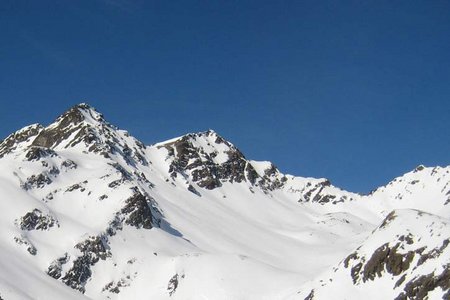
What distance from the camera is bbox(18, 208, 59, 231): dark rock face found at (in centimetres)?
14038

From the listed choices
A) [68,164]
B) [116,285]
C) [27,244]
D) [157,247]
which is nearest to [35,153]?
[68,164]

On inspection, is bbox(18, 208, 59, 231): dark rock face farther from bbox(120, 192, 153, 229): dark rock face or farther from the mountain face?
bbox(120, 192, 153, 229): dark rock face

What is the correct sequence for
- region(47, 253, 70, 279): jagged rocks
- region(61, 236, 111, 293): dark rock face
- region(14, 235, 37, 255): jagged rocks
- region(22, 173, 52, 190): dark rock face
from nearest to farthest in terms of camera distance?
region(47, 253, 70, 279): jagged rocks
region(61, 236, 111, 293): dark rock face
region(14, 235, 37, 255): jagged rocks
region(22, 173, 52, 190): dark rock face

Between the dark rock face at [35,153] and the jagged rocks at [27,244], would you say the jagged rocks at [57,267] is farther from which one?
the dark rock face at [35,153]

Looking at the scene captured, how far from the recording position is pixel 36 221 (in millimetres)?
142250

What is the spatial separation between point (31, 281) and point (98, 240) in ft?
91.4

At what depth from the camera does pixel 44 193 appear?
513 feet

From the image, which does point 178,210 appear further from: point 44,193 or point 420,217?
point 420,217

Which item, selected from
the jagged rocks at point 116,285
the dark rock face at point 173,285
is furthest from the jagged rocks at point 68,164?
the dark rock face at point 173,285

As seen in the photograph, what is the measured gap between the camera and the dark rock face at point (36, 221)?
140m

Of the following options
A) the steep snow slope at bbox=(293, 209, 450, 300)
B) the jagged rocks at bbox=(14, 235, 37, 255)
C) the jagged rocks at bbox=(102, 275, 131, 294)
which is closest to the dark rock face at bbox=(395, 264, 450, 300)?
the steep snow slope at bbox=(293, 209, 450, 300)

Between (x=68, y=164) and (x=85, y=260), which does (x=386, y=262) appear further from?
(x=68, y=164)

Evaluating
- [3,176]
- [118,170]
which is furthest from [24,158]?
[118,170]

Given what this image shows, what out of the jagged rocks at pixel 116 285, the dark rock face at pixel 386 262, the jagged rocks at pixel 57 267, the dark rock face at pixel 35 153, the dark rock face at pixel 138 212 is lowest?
the jagged rocks at pixel 57 267
